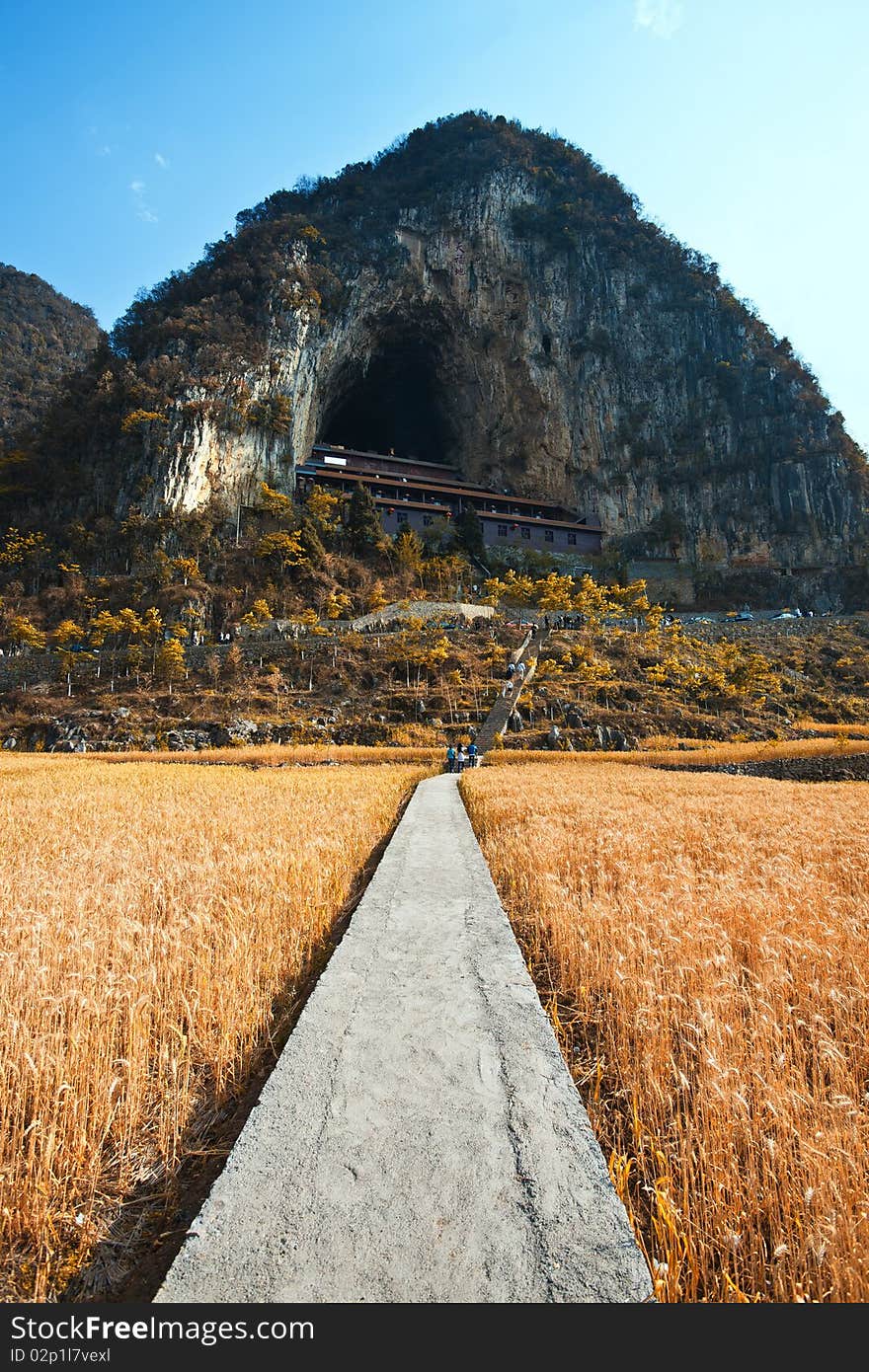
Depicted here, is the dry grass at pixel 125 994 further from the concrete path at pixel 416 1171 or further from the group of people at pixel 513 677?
the group of people at pixel 513 677

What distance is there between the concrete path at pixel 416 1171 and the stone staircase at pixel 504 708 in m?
27.7

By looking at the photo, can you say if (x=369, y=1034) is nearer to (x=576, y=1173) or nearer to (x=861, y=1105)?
(x=576, y=1173)

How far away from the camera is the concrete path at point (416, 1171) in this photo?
5.65 ft

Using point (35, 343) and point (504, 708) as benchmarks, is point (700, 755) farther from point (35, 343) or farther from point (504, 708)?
point (35, 343)

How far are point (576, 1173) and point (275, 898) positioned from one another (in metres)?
4.03

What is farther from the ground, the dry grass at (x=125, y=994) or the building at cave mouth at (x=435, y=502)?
the building at cave mouth at (x=435, y=502)

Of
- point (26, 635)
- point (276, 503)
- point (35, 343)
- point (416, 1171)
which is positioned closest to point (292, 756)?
point (416, 1171)

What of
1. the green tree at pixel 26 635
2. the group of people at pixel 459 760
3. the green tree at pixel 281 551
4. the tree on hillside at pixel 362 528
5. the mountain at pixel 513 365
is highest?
the mountain at pixel 513 365

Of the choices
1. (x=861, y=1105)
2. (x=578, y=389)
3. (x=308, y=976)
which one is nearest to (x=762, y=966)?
(x=861, y=1105)

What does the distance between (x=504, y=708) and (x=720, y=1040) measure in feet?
113

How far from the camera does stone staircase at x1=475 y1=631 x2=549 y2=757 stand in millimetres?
33875

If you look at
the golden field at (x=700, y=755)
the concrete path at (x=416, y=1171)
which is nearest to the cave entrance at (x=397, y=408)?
the golden field at (x=700, y=755)

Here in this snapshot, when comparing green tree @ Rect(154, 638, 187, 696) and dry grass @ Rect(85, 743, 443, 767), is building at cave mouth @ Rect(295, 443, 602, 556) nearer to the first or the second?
green tree @ Rect(154, 638, 187, 696)

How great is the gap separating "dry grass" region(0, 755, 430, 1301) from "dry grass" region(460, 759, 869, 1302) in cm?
200
